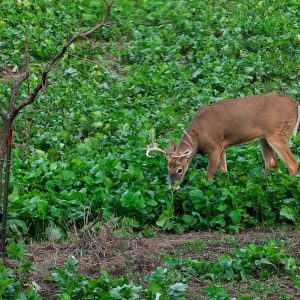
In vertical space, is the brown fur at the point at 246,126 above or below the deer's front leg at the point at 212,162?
above

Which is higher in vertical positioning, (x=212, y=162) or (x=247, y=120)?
(x=247, y=120)

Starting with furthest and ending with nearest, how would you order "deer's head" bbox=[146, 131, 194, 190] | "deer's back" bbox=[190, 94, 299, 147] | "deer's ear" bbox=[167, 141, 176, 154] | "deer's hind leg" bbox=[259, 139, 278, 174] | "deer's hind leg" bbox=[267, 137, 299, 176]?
"deer's back" bbox=[190, 94, 299, 147]
"deer's hind leg" bbox=[259, 139, 278, 174]
"deer's hind leg" bbox=[267, 137, 299, 176]
"deer's ear" bbox=[167, 141, 176, 154]
"deer's head" bbox=[146, 131, 194, 190]

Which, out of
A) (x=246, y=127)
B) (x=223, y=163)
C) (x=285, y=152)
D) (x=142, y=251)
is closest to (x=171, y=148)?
(x=223, y=163)

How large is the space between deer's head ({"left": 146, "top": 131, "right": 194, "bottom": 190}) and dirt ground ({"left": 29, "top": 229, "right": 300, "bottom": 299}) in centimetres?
165

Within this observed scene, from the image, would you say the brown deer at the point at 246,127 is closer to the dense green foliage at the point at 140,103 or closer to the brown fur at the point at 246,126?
the brown fur at the point at 246,126

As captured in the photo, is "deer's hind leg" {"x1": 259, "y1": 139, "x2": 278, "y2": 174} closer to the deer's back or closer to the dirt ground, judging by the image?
the deer's back

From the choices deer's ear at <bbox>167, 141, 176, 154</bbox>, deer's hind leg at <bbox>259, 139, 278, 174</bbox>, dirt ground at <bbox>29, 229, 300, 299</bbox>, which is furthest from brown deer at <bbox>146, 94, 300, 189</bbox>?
dirt ground at <bbox>29, 229, 300, 299</bbox>

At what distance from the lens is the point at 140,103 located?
599 inches

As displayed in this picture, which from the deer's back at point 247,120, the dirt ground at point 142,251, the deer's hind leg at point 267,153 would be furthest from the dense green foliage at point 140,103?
the dirt ground at point 142,251

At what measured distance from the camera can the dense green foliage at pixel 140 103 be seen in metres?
10.8

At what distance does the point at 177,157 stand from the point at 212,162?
1.70 ft

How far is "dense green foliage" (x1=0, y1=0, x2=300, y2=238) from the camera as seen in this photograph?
1084 centimetres

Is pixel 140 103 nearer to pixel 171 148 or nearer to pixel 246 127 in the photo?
pixel 246 127

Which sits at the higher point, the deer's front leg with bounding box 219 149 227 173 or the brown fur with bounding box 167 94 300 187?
the brown fur with bounding box 167 94 300 187
